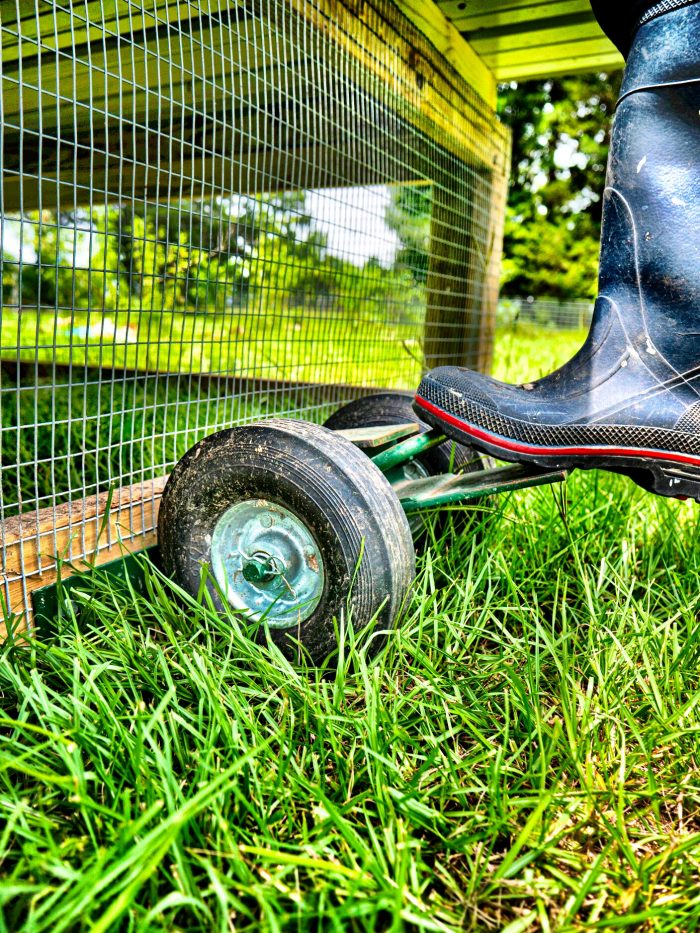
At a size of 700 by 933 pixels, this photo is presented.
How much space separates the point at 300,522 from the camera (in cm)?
127

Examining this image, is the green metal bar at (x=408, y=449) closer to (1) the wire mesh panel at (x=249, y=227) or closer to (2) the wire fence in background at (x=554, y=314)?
(1) the wire mesh panel at (x=249, y=227)

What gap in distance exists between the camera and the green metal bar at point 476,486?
1.40 meters

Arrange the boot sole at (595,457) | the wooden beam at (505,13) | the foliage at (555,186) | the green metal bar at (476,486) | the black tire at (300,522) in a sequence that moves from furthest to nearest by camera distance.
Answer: the foliage at (555,186) < the wooden beam at (505,13) < the green metal bar at (476,486) < the boot sole at (595,457) < the black tire at (300,522)

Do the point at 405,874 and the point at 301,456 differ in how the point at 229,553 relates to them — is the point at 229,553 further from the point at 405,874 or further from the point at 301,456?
the point at 405,874

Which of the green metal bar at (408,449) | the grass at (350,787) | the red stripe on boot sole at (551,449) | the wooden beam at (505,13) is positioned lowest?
the grass at (350,787)

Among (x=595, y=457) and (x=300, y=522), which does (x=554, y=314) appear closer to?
(x=595, y=457)

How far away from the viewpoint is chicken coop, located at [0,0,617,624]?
1.44m

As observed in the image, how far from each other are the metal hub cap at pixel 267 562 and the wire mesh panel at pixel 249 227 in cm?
30

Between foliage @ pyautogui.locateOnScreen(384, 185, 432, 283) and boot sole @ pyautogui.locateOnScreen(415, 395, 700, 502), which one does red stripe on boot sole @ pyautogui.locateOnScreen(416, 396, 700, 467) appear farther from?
foliage @ pyautogui.locateOnScreen(384, 185, 432, 283)

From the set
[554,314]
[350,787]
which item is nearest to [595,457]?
[350,787]

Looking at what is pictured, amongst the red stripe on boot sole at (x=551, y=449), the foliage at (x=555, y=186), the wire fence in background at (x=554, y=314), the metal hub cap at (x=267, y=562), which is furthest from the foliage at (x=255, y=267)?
the foliage at (x=555, y=186)

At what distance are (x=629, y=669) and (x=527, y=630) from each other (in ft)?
0.70

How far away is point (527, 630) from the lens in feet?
4.59

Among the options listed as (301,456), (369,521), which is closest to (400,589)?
(369,521)
